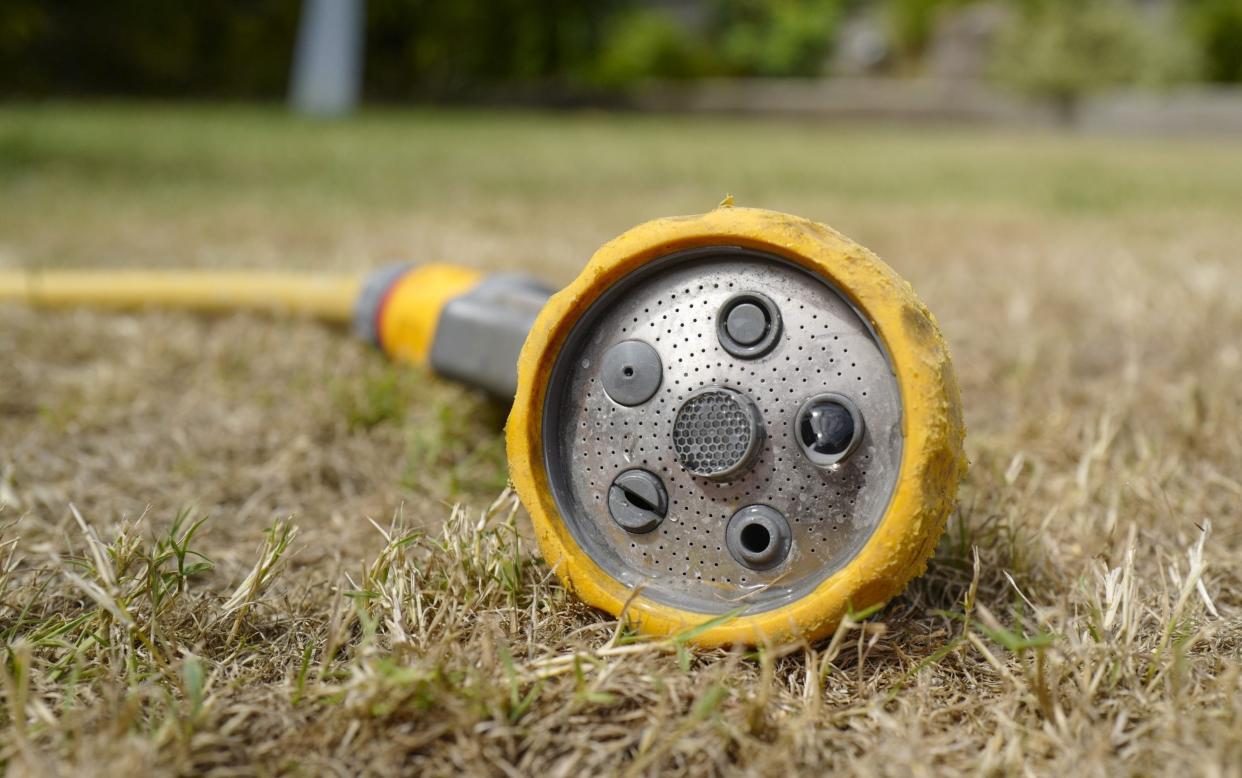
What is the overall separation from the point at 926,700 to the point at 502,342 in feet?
2.92

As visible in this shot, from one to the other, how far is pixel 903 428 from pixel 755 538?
8.3 inches

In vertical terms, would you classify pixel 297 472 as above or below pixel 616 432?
below

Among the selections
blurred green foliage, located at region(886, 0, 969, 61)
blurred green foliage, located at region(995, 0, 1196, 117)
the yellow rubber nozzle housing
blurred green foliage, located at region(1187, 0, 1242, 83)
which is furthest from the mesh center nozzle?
blurred green foliage, located at region(886, 0, 969, 61)

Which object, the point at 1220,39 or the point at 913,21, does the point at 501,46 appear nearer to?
the point at 913,21

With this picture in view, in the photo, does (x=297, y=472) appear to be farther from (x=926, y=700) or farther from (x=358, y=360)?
(x=926, y=700)

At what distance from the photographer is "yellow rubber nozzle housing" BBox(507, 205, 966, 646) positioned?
110cm

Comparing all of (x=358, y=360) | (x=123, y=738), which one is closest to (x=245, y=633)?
(x=123, y=738)

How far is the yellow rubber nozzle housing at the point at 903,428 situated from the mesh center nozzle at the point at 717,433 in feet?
0.52

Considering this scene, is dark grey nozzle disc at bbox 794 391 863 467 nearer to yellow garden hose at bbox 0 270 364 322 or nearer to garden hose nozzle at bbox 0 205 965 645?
garden hose nozzle at bbox 0 205 965 645

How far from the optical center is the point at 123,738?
97 cm

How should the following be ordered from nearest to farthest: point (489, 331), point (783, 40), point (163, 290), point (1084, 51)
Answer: point (489, 331) → point (163, 290) → point (1084, 51) → point (783, 40)

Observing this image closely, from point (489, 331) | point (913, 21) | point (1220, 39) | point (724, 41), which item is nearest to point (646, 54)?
point (724, 41)

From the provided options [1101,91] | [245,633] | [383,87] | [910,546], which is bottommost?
[245,633]

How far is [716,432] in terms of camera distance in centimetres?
120
